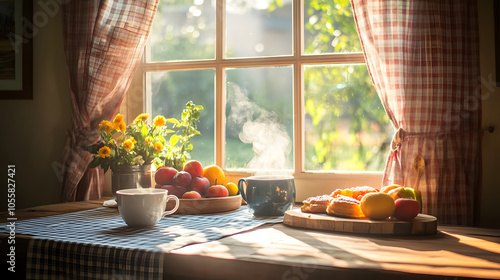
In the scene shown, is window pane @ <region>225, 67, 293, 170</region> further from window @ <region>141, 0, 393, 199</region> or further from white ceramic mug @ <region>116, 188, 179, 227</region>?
white ceramic mug @ <region>116, 188, 179, 227</region>

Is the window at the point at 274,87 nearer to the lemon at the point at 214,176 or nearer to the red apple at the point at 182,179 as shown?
the lemon at the point at 214,176

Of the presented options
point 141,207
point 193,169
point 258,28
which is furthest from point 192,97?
point 141,207

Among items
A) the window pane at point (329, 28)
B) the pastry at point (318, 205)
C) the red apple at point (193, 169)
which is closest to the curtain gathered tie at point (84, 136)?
the red apple at point (193, 169)

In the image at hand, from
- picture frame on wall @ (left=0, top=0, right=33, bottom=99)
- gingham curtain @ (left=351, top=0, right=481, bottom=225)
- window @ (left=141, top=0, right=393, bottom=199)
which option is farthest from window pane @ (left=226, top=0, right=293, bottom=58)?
picture frame on wall @ (left=0, top=0, right=33, bottom=99)

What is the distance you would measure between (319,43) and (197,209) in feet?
2.85

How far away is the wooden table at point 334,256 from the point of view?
2.93ft

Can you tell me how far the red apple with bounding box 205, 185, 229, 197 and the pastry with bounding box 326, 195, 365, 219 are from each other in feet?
1.42

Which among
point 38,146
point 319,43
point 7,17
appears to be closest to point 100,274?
point 319,43

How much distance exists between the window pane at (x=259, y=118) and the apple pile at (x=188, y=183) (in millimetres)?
367

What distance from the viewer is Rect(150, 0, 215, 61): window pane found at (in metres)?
2.16

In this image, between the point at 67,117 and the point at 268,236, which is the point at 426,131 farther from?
the point at 67,117

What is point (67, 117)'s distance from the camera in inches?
89.9

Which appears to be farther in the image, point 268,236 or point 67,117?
point 67,117

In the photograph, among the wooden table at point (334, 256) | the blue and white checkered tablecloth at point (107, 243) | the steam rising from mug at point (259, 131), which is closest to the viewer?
the wooden table at point (334, 256)
